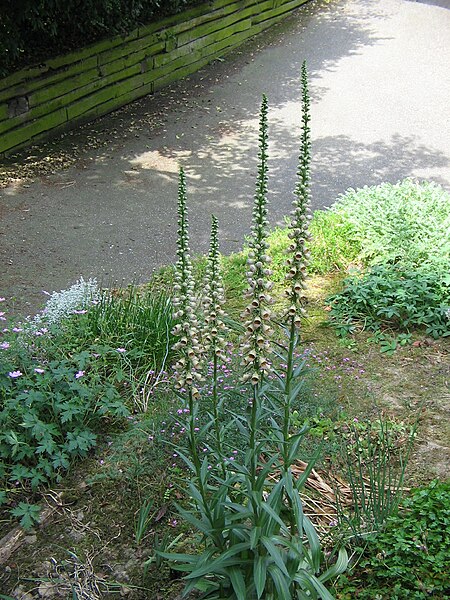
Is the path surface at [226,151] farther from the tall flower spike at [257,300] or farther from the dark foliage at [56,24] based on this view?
the tall flower spike at [257,300]

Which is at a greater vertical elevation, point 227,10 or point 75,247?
point 227,10

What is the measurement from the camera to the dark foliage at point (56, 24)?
7301 mm

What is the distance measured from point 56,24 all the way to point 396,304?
17.0 ft

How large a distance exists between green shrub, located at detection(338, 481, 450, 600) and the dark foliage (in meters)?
6.09

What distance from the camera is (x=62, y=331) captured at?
4086mm

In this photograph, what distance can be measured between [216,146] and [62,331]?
450 centimetres

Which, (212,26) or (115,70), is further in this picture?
(212,26)

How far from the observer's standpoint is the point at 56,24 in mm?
7688

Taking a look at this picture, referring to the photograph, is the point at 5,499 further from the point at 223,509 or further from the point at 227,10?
the point at 227,10

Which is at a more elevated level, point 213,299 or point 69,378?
point 213,299

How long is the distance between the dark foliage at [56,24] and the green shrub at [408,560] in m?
6.09

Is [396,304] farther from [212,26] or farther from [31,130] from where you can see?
[212,26]

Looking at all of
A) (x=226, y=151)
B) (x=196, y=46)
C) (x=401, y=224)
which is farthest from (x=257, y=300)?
(x=196, y=46)

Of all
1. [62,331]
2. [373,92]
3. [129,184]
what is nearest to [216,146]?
[129,184]
